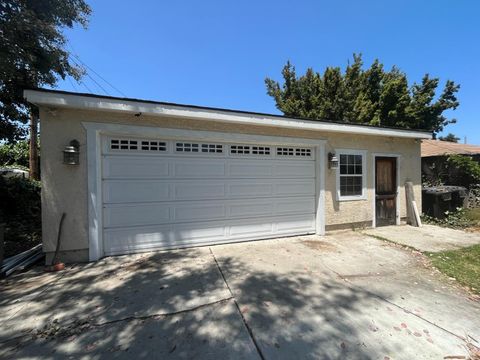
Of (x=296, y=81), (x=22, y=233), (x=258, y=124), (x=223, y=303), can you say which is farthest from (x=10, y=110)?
(x=296, y=81)

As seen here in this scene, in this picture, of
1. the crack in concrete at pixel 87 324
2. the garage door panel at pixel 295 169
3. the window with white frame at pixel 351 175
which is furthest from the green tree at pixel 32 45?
the window with white frame at pixel 351 175

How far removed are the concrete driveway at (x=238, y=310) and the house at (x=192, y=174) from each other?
800 millimetres

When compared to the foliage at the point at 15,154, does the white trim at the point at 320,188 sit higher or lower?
lower

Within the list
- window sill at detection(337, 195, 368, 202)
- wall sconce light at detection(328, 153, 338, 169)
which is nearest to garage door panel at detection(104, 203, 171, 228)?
wall sconce light at detection(328, 153, 338, 169)

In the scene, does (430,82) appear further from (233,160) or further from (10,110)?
(10,110)

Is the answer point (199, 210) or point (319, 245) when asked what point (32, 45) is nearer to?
point (199, 210)

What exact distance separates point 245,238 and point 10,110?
8.28 m

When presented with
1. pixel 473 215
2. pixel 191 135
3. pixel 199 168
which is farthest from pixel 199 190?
pixel 473 215

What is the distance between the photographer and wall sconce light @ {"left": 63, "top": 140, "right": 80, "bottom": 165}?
13.8ft

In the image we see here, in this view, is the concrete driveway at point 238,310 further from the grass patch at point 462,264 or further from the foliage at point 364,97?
the foliage at point 364,97

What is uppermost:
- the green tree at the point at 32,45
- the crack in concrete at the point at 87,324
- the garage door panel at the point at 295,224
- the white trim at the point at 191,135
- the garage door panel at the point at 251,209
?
the green tree at the point at 32,45

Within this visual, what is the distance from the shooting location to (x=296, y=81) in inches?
624

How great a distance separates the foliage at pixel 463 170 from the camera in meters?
9.00

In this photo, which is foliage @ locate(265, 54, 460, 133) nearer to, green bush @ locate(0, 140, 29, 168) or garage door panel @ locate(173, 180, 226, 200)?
garage door panel @ locate(173, 180, 226, 200)
